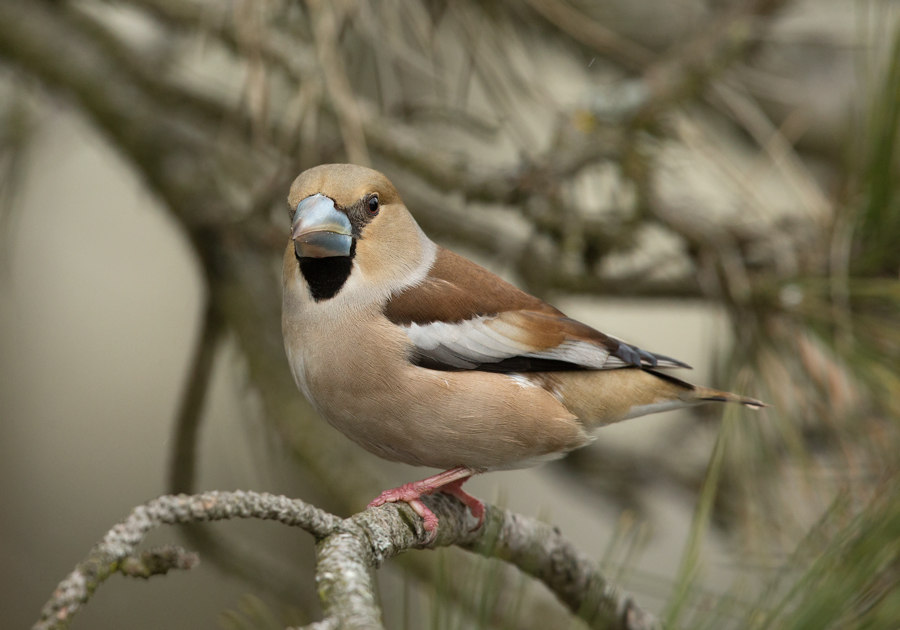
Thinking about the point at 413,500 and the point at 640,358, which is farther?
the point at 640,358

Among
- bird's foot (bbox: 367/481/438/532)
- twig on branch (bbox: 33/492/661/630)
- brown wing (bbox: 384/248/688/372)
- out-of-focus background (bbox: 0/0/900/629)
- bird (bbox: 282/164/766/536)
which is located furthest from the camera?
out-of-focus background (bbox: 0/0/900/629)

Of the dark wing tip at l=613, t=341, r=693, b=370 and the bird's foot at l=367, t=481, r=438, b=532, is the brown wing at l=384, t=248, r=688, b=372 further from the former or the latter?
the bird's foot at l=367, t=481, r=438, b=532

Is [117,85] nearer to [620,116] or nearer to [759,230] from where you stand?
[620,116]

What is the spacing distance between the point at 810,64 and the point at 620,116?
2614 millimetres

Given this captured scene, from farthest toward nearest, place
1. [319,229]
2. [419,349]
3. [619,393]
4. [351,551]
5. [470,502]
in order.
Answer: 1. [619,393]
2. [470,502]
3. [419,349]
4. [319,229]
5. [351,551]

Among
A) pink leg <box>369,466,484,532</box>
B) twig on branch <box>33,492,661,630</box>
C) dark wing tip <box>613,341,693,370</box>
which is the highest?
dark wing tip <box>613,341,693,370</box>

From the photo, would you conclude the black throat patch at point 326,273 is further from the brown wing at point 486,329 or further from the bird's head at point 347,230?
the brown wing at point 486,329

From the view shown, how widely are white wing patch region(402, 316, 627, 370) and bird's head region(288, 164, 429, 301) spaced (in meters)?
0.15

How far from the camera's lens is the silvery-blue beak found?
159 cm

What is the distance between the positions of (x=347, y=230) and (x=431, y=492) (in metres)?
0.62

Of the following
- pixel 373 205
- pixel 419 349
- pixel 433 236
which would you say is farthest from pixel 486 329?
pixel 433 236

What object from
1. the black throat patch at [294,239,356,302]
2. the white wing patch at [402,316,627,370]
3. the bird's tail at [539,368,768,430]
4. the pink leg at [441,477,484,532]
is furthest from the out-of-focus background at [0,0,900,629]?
the black throat patch at [294,239,356,302]

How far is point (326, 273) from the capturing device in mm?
1778

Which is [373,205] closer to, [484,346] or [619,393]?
[484,346]
